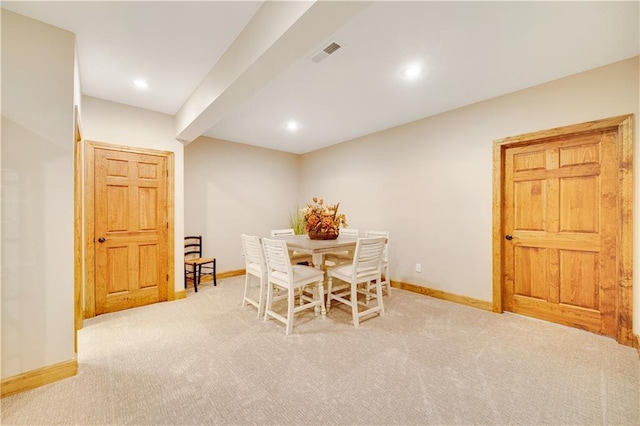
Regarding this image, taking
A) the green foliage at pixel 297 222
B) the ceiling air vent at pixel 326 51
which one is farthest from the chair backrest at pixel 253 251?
the green foliage at pixel 297 222

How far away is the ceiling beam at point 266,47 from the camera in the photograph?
4.62 feet

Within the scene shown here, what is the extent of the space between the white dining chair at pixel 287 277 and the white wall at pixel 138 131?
1.60 metres

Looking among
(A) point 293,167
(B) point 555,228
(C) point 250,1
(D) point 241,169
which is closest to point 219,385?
(C) point 250,1

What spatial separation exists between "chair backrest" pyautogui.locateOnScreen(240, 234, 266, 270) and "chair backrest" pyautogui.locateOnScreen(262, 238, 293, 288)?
0.08 metres

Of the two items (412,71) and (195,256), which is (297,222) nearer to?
(195,256)

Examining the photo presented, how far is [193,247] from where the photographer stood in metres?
4.56

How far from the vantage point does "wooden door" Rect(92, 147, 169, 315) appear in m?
3.14

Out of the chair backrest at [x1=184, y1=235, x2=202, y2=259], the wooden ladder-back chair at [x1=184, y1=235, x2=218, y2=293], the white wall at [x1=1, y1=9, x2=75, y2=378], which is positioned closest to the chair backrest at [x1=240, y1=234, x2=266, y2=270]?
the wooden ladder-back chair at [x1=184, y1=235, x2=218, y2=293]

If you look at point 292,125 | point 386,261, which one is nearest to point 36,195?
point 292,125

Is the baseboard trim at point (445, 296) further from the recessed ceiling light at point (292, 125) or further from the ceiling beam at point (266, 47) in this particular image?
the ceiling beam at point (266, 47)

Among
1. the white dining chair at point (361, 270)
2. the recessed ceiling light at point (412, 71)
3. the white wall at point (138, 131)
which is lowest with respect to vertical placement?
the white dining chair at point (361, 270)

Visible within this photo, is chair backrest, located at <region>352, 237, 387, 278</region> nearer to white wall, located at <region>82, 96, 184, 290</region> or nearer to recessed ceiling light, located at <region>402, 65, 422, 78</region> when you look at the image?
recessed ceiling light, located at <region>402, 65, 422, 78</region>

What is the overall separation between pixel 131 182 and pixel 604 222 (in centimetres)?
528

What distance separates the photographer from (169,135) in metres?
3.62
